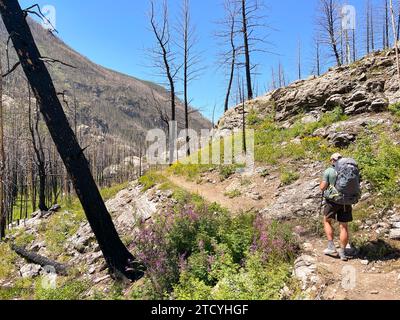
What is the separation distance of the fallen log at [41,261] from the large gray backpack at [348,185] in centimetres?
808

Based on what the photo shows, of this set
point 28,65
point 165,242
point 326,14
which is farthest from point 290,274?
point 326,14

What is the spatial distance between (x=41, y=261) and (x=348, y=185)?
1012cm

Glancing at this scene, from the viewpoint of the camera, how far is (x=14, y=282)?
34.5ft

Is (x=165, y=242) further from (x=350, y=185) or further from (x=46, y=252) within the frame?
(x=46, y=252)

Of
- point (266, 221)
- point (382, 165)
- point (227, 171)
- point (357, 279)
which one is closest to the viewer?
point (357, 279)

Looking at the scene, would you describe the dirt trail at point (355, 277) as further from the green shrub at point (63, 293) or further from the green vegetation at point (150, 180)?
the green vegetation at point (150, 180)

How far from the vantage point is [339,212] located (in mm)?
6086

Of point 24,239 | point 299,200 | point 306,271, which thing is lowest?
point 24,239

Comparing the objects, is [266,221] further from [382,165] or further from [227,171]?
[227,171]

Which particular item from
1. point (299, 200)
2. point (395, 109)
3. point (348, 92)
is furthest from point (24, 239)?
point (348, 92)

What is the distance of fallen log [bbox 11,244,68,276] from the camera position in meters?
9.55

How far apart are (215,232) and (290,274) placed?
7.08 feet

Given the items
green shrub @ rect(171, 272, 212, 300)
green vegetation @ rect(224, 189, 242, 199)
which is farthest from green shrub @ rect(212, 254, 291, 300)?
green vegetation @ rect(224, 189, 242, 199)

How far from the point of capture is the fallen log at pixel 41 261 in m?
9.55
